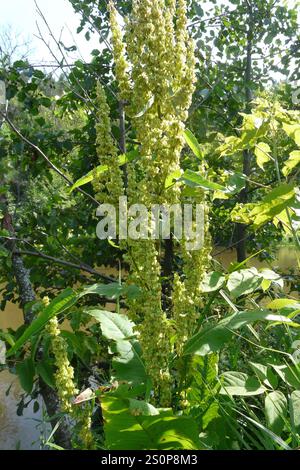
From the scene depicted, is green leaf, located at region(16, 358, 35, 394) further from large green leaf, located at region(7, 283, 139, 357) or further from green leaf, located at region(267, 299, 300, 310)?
green leaf, located at region(267, 299, 300, 310)

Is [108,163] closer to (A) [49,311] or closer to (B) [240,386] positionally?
(A) [49,311]

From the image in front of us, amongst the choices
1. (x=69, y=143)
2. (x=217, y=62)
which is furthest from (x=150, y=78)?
(x=217, y=62)

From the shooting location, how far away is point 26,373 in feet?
4.83

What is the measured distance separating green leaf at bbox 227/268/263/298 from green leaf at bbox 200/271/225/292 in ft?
0.13

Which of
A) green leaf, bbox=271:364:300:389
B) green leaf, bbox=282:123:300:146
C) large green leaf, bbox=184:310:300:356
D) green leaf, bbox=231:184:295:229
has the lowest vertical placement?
green leaf, bbox=271:364:300:389

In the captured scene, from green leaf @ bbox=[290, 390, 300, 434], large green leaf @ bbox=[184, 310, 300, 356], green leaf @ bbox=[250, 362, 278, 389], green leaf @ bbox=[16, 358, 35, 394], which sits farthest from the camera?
green leaf @ bbox=[16, 358, 35, 394]

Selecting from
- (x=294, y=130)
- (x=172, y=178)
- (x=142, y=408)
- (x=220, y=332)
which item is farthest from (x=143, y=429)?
(x=294, y=130)

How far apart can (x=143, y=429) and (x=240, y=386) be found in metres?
0.42

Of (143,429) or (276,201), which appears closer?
(143,429)

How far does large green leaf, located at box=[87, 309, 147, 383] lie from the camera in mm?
1140

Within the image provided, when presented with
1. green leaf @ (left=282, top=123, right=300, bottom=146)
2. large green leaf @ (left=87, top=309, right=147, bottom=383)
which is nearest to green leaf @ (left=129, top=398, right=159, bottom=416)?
large green leaf @ (left=87, top=309, right=147, bottom=383)

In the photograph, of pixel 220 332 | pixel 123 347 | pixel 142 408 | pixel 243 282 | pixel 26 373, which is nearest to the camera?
pixel 142 408

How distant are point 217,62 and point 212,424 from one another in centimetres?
236

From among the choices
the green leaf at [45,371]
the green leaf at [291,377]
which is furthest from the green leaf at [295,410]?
the green leaf at [45,371]
